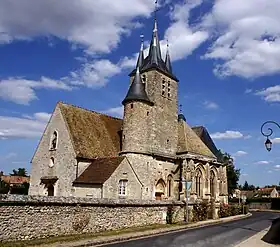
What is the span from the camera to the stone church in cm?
2669

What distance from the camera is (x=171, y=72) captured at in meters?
38.6

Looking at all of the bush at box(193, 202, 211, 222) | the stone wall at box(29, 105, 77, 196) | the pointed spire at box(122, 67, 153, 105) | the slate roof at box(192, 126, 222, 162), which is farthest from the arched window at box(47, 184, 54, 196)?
the slate roof at box(192, 126, 222, 162)

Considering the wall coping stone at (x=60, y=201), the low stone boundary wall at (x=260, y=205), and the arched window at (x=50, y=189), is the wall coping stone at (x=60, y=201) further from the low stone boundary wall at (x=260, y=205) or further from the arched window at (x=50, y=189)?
the low stone boundary wall at (x=260, y=205)

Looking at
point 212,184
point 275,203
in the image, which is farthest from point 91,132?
point 275,203

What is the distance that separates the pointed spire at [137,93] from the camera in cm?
3209

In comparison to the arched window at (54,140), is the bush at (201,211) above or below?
below

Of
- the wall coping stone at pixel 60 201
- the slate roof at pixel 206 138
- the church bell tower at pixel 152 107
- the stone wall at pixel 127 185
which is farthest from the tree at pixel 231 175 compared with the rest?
the wall coping stone at pixel 60 201

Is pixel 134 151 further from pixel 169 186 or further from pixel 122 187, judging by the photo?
pixel 169 186

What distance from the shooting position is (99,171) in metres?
26.1

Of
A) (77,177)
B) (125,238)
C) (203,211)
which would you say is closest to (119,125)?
(77,177)

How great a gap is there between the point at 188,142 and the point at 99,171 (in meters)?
13.6

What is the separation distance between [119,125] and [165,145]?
5.51 m

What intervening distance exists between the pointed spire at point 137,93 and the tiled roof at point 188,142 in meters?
6.13

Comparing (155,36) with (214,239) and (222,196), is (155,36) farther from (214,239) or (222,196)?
(214,239)
